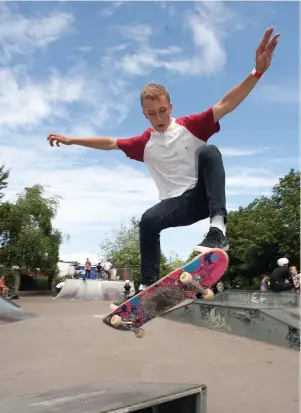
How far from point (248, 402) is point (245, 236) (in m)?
37.1

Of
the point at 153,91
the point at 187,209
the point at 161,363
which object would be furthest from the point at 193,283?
the point at 161,363

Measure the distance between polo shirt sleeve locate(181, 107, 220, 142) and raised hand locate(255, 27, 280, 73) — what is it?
0.58m

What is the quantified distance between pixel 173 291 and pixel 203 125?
1.48 meters

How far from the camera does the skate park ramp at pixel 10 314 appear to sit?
14.8 meters

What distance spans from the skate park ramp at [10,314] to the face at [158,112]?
1224 centimetres

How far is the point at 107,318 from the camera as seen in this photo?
4.06 meters

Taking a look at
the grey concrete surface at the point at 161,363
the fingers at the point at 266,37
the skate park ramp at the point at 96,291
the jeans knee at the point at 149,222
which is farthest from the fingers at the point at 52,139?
the skate park ramp at the point at 96,291

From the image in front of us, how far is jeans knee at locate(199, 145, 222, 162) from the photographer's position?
12.4 ft

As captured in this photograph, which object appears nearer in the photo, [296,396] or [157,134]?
[157,134]

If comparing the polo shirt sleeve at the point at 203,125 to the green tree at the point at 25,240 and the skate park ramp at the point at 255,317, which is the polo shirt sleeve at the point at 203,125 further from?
the green tree at the point at 25,240

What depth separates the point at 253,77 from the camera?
3549mm

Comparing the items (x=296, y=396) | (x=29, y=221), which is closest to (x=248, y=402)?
(x=296, y=396)

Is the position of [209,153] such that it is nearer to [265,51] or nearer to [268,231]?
[265,51]

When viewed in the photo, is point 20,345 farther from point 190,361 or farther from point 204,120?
point 204,120
